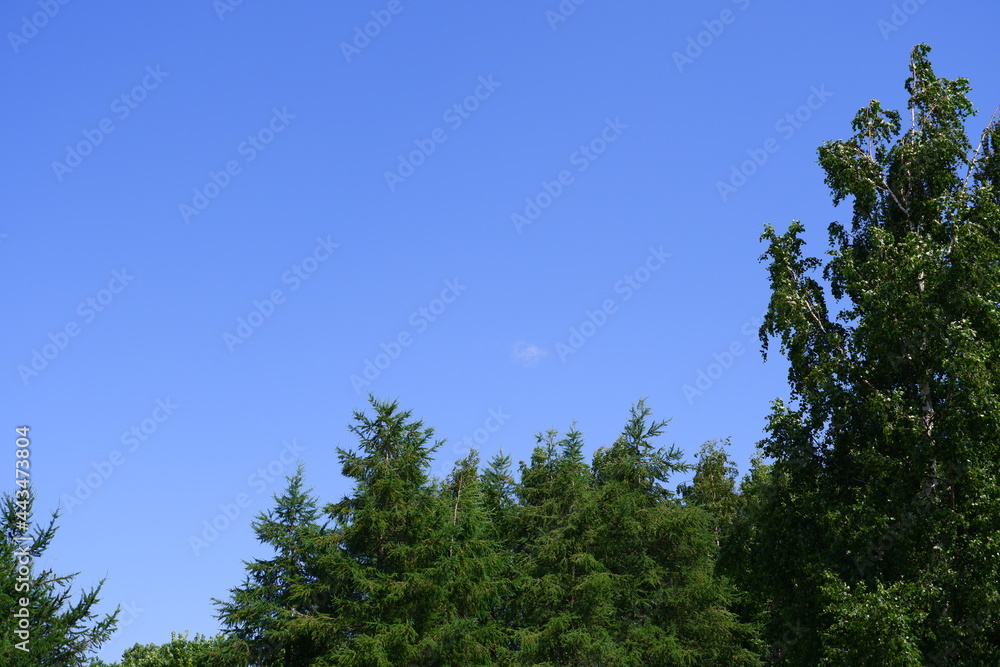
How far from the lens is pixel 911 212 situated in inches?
993

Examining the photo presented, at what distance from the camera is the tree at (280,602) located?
3184 centimetres

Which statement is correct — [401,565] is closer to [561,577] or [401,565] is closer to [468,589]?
[468,589]

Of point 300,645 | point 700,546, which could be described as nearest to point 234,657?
point 300,645

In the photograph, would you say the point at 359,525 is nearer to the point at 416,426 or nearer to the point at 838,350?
the point at 416,426

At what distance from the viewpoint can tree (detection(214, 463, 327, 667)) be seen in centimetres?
3184

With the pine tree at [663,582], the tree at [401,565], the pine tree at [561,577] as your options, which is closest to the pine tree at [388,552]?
the tree at [401,565]

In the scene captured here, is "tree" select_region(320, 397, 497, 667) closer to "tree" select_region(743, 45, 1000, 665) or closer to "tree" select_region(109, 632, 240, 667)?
"tree" select_region(109, 632, 240, 667)

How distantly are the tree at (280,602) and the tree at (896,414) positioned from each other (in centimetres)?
1610

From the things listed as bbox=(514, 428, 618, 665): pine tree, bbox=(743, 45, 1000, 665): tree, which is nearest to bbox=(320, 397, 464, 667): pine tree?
bbox=(514, 428, 618, 665): pine tree

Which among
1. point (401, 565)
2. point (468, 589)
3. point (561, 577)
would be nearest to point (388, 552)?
point (401, 565)

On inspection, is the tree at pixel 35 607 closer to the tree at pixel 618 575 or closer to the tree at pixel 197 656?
the tree at pixel 197 656

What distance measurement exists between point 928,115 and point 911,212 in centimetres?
300

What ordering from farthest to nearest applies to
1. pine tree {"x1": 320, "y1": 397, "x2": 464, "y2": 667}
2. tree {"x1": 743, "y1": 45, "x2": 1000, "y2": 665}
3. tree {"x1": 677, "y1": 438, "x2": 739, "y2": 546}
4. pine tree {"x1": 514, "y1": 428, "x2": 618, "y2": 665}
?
tree {"x1": 677, "y1": 438, "x2": 739, "y2": 546}
pine tree {"x1": 514, "y1": 428, "x2": 618, "y2": 665}
pine tree {"x1": 320, "y1": 397, "x2": 464, "y2": 667}
tree {"x1": 743, "y1": 45, "x2": 1000, "y2": 665}

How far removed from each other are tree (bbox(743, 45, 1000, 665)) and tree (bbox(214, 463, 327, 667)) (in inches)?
634
